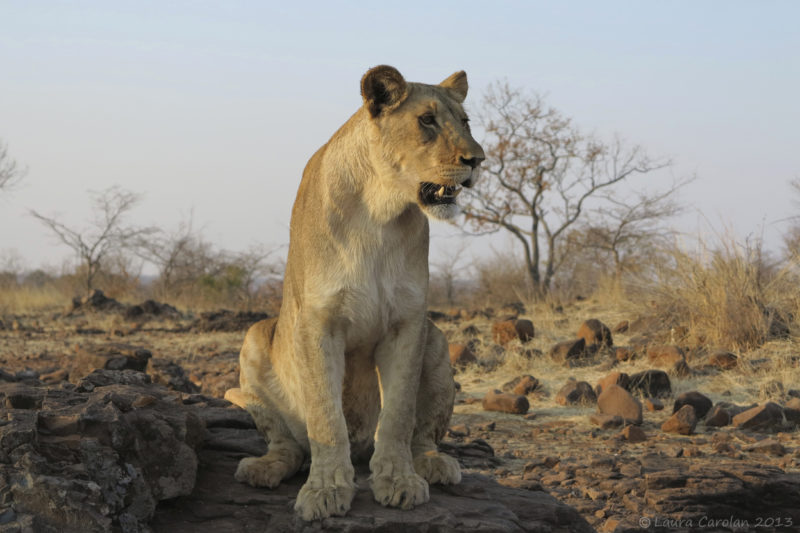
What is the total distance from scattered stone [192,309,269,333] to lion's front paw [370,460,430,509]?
510 inches

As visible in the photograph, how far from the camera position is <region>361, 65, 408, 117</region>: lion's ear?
13.3 feet

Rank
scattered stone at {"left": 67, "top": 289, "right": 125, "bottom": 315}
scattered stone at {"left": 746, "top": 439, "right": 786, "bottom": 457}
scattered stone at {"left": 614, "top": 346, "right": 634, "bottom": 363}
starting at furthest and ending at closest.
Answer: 1. scattered stone at {"left": 67, "top": 289, "right": 125, "bottom": 315}
2. scattered stone at {"left": 614, "top": 346, "right": 634, "bottom": 363}
3. scattered stone at {"left": 746, "top": 439, "right": 786, "bottom": 457}

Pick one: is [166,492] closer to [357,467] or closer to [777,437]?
[357,467]

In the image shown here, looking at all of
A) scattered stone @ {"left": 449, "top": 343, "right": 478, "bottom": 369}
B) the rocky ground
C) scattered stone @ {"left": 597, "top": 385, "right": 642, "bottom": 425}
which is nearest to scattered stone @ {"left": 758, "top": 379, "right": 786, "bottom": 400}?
the rocky ground

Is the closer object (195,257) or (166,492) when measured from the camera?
(166,492)

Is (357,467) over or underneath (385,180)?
underneath

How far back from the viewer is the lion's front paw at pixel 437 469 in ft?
14.3

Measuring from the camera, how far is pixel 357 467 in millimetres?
4590

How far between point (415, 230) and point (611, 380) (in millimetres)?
6106

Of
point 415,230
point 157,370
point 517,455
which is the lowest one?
point 517,455

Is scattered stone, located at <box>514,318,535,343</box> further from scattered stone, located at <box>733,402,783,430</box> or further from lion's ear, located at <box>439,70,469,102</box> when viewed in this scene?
lion's ear, located at <box>439,70,469,102</box>

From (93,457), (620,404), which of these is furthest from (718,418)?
(93,457)

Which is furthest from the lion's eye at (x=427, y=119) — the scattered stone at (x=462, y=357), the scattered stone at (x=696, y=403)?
the scattered stone at (x=462, y=357)

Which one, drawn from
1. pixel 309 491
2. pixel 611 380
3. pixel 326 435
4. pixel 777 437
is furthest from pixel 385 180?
pixel 611 380
